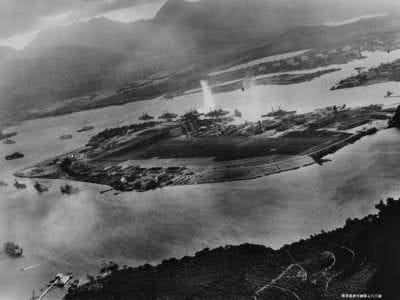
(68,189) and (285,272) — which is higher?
(68,189)

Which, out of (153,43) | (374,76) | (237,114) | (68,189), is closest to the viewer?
(68,189)

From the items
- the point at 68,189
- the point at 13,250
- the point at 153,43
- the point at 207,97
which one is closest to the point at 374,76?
the point at 207,97

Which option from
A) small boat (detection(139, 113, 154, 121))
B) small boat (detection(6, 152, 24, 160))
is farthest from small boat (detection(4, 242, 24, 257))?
small boat (detection(139, 113, 154, 121))

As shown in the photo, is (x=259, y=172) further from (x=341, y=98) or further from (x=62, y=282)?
(x=341, y=98)

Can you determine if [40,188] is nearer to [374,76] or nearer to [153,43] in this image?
[374,76]

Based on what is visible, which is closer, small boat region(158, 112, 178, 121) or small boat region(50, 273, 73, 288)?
small boat region(50, 273, 73, 288)

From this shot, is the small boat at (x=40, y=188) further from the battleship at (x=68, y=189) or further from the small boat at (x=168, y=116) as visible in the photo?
the small boat at (x=168, y=116)

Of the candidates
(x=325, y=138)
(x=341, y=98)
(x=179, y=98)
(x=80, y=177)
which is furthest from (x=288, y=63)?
(x=80, y=177)

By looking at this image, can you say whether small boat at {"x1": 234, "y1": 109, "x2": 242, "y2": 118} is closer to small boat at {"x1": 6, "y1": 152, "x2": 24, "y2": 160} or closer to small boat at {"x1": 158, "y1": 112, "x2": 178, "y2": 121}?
small boat at {"x1": 158, "y1": 112, "x2": 178, "y2": 121}
